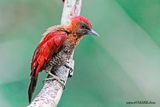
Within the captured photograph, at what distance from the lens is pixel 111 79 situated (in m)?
2.53

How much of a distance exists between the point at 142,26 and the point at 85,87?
0.40 meters

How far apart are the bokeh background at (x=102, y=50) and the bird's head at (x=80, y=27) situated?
31.6 inches

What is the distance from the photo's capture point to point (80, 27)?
167 cm

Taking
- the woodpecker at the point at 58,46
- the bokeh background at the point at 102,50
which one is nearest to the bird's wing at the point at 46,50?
the woodpecker at the point at 58,46

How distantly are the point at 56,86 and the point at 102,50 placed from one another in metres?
0.98

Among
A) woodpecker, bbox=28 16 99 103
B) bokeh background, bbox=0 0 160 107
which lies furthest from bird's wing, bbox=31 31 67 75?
bokeh background, bbox=0 0 160 107

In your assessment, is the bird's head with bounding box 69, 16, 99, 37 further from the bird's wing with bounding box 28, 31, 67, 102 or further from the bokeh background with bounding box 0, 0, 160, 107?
the bokeh background with bounding box 0, 0, 160, 107

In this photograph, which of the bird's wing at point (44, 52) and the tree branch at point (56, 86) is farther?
the bird's wing at point (44, 52)

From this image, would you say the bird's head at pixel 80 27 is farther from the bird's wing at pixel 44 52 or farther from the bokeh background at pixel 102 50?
the bokeh background at pixel 102 50

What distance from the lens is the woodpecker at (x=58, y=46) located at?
65.1 inches

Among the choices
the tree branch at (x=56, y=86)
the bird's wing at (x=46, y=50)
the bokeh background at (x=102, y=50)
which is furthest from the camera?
the bokeh background at (x=102, y=50)

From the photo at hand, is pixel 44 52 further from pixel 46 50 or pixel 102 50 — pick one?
pixel 102 50


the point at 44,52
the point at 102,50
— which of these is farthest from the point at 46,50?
the point at 102,50

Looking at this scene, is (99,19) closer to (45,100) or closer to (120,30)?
(120,30)
